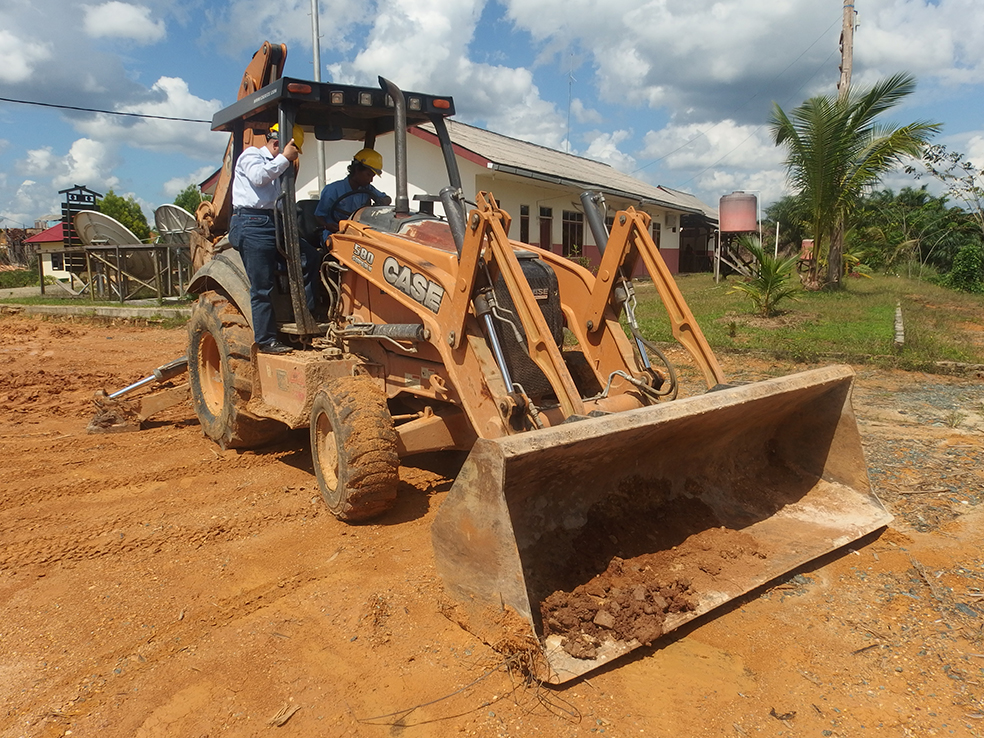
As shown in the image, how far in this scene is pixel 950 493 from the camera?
184 inches

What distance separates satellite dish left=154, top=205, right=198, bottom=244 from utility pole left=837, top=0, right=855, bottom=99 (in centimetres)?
1701

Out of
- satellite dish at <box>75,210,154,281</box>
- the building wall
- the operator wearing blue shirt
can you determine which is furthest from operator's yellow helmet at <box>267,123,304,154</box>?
satellite dish at <box>75,210,154,281</box>

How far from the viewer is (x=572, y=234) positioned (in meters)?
23.1

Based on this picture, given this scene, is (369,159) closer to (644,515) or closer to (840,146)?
(644,515)

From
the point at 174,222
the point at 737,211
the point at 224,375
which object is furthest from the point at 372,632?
the point at 737,211

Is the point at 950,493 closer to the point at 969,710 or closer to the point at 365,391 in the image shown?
the point at 969,710

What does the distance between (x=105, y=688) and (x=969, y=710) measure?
322 cm

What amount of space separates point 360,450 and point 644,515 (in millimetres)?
1548

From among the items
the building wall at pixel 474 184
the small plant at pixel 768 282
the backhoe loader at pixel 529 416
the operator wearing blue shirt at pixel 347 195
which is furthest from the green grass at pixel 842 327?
the operator wearing blue shirt at pixel 347 195

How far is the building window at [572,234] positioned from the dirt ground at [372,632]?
58.7 feet

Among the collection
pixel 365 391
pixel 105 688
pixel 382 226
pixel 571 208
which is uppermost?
pixel 571 208

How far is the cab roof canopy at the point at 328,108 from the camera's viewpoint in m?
4.82

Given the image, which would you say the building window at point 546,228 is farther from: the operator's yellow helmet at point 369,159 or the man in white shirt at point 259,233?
the man in white shirt at point 259,233

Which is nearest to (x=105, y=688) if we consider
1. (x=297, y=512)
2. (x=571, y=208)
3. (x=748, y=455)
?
(x=297, y=512)
